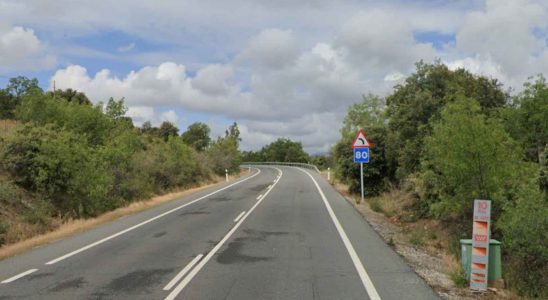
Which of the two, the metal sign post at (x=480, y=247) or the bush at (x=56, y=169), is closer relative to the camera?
the metal sign post at (x=480, y=247)

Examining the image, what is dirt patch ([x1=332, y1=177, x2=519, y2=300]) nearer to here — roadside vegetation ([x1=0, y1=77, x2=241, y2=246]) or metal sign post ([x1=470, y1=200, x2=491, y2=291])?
metal sign post ([x1=470, y1=200, x2=491, y2=291])

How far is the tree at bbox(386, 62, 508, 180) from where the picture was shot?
71.6ft

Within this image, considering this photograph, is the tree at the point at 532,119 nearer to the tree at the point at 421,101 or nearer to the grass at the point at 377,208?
the tree at the point at 421,101

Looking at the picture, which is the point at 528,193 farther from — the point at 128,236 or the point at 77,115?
the point at 77,115

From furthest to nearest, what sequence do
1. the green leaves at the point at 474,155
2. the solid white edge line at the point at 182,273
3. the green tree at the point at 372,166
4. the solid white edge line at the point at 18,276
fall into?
the green tree at the point at 372,166 → the green leaves at the point at 474,155 → the solid white edge line at the point at 18,276 → the solid white edge line at the point at 182,273

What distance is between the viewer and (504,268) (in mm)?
10930

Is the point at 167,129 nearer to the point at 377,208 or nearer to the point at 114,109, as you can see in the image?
the point at 114,109

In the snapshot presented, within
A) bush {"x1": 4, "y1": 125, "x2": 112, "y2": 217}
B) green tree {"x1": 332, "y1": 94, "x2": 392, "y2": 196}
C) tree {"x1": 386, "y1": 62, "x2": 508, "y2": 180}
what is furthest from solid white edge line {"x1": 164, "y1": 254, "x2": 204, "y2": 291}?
green tree {"x1": 332, "y1": 94, "x2": 392, "y2": 196}

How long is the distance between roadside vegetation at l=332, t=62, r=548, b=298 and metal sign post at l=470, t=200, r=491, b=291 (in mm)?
427

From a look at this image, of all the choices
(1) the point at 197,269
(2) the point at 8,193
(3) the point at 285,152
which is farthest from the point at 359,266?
(3) the point at 285,152

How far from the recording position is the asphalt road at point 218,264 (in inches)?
295

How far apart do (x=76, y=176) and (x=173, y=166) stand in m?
16.4

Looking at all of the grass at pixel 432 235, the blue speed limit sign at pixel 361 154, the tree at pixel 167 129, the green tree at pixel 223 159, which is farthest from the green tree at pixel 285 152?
the grass at pixel 432 235

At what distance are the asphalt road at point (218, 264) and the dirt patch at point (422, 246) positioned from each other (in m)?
0.33
